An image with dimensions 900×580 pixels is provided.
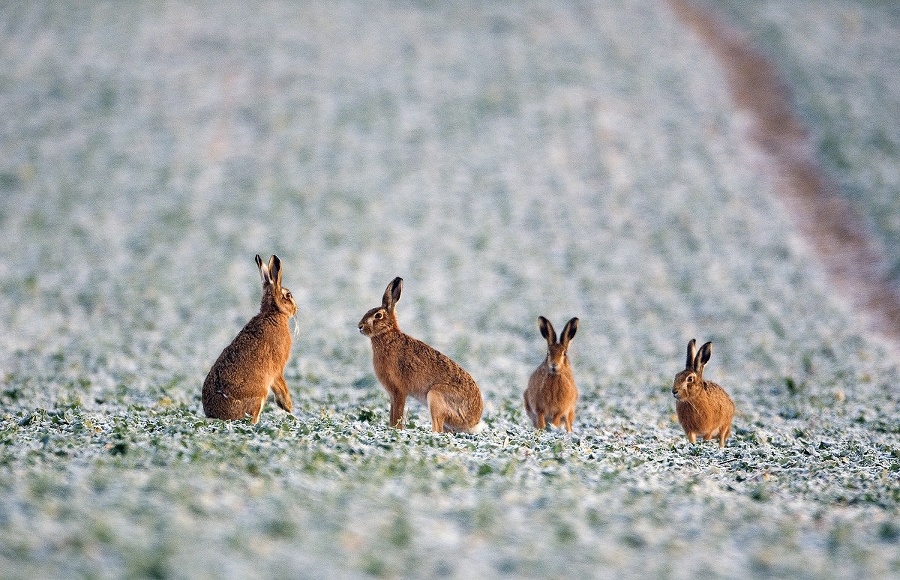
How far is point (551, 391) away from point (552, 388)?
38 millimetres

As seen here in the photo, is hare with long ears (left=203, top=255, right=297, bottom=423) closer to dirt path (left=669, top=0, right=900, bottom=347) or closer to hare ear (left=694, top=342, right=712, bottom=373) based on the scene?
hare ear (left=694, top=342, right=712, bottom=373)

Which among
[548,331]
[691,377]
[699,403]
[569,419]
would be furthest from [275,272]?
[699,403]

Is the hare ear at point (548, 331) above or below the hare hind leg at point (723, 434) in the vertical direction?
above

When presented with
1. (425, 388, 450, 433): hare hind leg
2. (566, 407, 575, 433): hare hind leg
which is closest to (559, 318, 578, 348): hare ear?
(566, 407, 575, 433): hare hind leg

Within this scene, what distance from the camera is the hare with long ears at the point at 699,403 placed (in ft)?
33.2

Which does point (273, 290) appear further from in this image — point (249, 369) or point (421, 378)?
point (421, 378)

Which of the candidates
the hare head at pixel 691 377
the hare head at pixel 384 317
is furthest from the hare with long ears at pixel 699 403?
the hare head at pixel 384 317

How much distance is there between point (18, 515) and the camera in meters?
6.13

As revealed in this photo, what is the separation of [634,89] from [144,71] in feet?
50.0

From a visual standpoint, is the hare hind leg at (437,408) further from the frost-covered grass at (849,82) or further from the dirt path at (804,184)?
the frost-covered grass at (849,82)

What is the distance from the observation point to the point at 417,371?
9500mm

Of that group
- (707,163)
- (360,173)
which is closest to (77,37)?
(360,173)

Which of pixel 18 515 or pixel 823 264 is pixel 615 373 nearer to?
pixel 823 264

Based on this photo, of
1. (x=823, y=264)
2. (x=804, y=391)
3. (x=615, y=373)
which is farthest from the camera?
(x=823, y=264)
